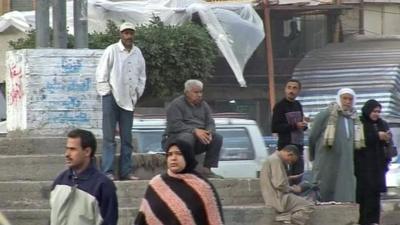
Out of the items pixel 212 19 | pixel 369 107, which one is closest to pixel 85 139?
pixel 369 107

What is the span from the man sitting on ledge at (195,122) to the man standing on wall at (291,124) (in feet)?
2.97

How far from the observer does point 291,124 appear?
44.6 ft

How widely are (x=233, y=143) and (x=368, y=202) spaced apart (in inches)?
143

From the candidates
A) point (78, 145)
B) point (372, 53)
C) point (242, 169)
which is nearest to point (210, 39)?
point (372, 53)

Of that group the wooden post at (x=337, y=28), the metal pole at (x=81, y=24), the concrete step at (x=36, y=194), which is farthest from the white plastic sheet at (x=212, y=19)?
the concrete step at (x=36, y=194)

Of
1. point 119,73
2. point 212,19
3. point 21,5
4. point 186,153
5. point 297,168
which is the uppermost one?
point 21,5

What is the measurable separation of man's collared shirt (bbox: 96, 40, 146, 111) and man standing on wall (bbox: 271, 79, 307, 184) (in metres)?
1.90

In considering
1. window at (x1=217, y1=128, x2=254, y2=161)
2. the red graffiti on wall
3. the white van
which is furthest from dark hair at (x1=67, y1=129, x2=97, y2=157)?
window at (x1=217, y1=128, x2=254, y2=161)

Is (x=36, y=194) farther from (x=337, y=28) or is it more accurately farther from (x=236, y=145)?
(x=337, y=28)

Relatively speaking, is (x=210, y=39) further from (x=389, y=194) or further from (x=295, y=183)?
(x=295, y=183)

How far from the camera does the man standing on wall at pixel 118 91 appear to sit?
41.0ft

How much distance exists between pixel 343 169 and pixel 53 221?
622 centimetres

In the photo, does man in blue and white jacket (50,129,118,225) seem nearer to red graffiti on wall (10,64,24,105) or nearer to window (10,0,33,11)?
red graffiti on wall (10,64,24,105)

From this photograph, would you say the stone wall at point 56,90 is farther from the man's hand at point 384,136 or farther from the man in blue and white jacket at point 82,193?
the man in blue and white jacket at point 82,193
